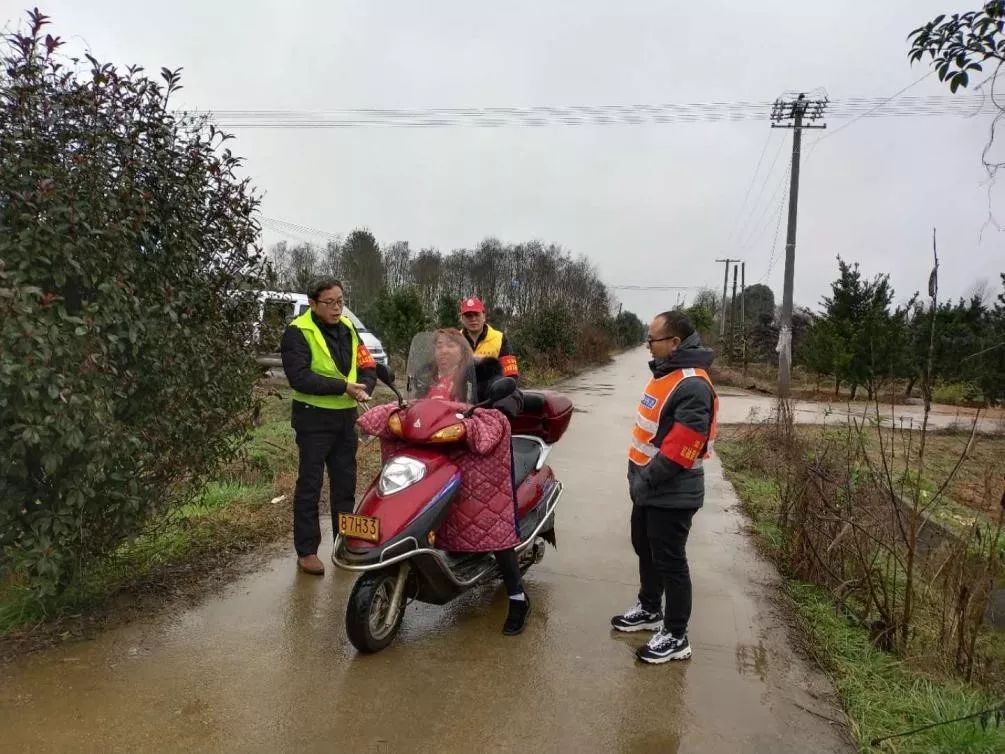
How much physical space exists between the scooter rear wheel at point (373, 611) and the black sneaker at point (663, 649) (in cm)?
123

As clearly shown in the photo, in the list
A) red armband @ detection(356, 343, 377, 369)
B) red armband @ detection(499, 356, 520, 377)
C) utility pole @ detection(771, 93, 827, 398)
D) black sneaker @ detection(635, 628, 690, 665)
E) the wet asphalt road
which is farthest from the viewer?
utility pole @ detection(771, 93, 827, 398)

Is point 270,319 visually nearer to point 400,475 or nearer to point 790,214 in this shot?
point 400,475

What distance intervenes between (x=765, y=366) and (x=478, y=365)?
33497 millimetres

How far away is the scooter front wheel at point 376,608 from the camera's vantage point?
315 centimetres

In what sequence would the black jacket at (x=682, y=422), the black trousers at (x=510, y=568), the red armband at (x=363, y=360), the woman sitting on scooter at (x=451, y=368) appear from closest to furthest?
the black jacket at (x=682, y=422), the black trousers at (x=510, y=568), the woman sitting on scooter at (x=451, y=368), the red armband at (x=363, y=360)

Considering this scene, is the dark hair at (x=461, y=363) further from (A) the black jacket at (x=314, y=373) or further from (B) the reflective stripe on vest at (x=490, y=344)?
(B) the reflective stripe on vest at (x=490, y=344)

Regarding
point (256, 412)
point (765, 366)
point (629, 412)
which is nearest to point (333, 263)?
point (765, 366)

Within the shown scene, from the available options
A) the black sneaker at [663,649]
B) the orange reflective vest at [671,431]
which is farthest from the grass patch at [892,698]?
the orange reflective vest at [671,431]

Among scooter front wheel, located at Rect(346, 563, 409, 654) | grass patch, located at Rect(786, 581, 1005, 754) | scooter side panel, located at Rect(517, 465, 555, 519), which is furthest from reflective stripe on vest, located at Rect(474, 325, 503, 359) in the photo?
grass patch, located at Rect(786, 581, 1005, 754)

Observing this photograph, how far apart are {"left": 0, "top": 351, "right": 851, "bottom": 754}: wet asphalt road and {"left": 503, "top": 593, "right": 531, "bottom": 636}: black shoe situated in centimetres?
5

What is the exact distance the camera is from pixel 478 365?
4109 mm

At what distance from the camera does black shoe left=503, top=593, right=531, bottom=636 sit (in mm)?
3592

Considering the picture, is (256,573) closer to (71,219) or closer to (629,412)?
(71,219)

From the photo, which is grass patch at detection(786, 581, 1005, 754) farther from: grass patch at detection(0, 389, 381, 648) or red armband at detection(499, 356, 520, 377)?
grass patch at detection(0, 389, 381, 648)
